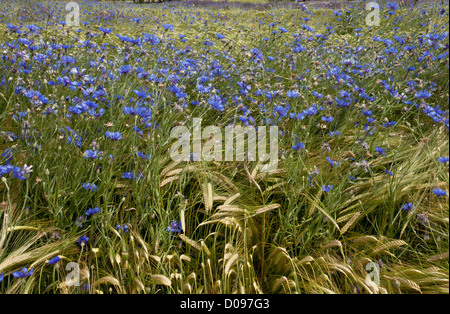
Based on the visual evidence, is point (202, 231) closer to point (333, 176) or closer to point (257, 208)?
point (257, 208)

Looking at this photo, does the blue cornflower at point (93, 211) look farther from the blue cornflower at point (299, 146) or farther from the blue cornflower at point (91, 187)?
the blue cornflower at point (299, 146)

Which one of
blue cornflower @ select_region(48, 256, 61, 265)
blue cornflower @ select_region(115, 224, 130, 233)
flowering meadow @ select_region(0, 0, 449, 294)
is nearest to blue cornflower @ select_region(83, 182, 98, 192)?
flowering meadow @ select_region(0, 0, 449, 294)

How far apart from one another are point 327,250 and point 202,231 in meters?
0.63

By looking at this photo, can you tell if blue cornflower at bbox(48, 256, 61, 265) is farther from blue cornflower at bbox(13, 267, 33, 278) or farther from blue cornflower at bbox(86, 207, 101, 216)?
blue cornflower at bbox(86, 207, 101, 216)

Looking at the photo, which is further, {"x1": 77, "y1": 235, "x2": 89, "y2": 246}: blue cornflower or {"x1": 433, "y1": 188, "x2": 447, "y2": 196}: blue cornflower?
{"x1": 77, "y1": 235, "x2": 89, "y2": 246}: blue cornflower

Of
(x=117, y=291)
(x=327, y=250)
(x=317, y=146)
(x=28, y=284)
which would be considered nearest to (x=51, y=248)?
(x=28, y=284)

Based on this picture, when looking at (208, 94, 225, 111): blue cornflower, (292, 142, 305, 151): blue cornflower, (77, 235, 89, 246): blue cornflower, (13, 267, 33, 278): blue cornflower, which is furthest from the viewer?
(208, 94, 225, 111): blue cornflower

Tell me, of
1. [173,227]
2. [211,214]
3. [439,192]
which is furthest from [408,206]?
[173,227]

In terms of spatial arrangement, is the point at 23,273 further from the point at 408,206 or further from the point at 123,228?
the point at 408,206

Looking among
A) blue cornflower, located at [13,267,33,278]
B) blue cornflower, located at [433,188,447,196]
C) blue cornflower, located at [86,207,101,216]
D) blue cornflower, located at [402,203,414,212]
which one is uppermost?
blue cornflower, located at [433,188,447,196]

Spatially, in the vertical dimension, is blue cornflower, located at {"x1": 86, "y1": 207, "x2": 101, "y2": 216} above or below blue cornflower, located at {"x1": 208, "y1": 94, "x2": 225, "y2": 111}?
below

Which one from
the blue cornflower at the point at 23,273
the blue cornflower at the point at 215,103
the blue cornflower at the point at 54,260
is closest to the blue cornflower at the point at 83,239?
the blue cornflower at the point at 54,260

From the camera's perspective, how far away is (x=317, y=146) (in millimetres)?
2383

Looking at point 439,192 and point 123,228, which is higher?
point 439,192
